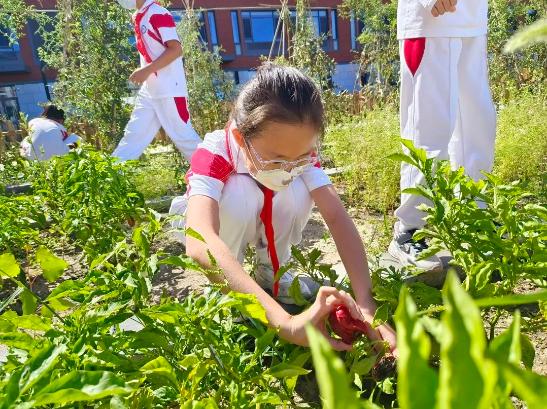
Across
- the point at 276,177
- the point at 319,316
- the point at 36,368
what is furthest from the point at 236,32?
the point at 36,368

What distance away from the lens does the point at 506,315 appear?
5.57 feet

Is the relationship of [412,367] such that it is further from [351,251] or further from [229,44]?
[229,44]

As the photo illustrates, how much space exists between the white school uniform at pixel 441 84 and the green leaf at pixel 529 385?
1.96m

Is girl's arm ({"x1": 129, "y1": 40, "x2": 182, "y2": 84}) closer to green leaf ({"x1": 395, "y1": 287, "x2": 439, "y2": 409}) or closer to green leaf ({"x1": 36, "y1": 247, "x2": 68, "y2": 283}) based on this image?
green leaf ({"x1": 36, "y1": 247, "x2": 68, "y2": 283})

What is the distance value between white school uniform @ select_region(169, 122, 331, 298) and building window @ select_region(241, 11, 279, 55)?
24479mm

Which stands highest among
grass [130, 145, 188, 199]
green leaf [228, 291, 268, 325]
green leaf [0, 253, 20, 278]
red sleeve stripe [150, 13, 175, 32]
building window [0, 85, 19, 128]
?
red sleeve stripe [150, 13, 175, 32]

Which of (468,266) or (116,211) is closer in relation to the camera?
(468,266)

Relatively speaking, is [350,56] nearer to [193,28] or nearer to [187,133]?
[193,28]

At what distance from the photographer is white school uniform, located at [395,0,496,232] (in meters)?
2.19

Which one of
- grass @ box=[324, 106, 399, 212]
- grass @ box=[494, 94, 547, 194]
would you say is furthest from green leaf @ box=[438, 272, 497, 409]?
grass @ box=[494, 94, 547, 194]

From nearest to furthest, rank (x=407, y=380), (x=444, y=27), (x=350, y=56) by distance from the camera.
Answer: (x=407, y=380) < (x=444, y=27) < (x=350, y=56)

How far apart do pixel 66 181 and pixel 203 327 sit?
1299 mm

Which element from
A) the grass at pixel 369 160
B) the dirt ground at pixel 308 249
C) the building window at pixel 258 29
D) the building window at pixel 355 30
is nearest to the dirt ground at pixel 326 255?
the dirt ground at pixel 308 249

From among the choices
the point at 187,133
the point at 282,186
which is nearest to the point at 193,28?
the point at 187,133
